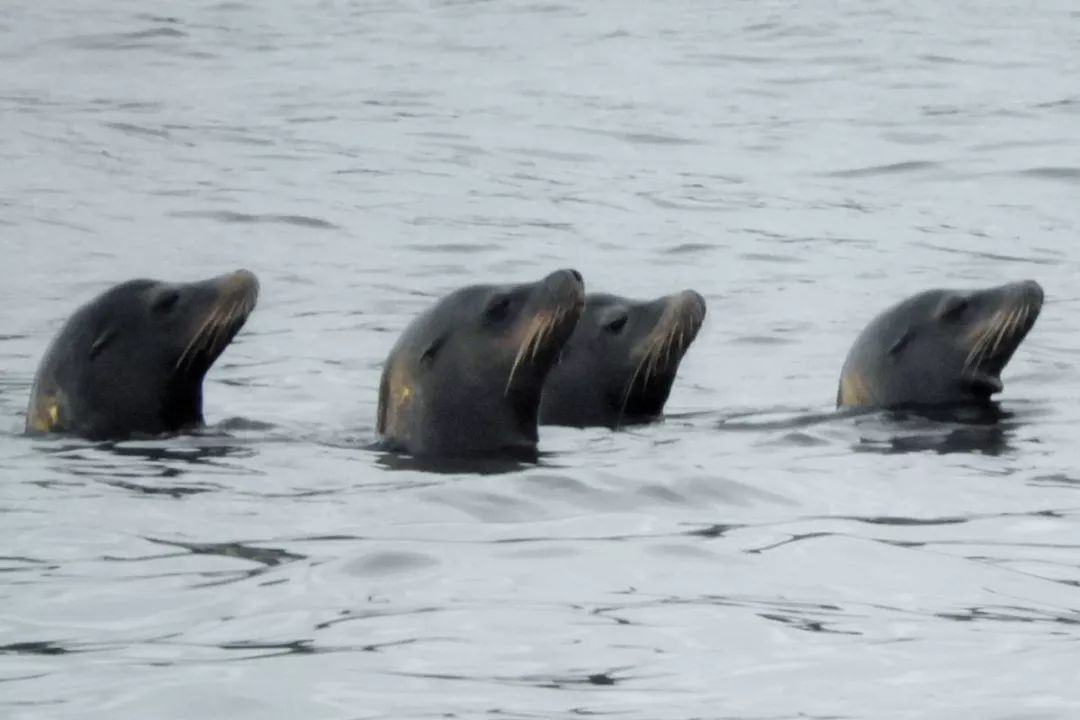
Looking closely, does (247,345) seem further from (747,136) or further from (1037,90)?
(1037,90)

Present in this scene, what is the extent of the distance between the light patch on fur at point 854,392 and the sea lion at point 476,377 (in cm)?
180

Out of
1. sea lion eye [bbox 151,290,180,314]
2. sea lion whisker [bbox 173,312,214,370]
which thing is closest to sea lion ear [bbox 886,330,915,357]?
sea lion whisker [bbox 173,312,214,370]

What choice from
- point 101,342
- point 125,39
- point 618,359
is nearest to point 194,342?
point 101,342

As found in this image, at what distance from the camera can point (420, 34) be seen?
31.6 meters

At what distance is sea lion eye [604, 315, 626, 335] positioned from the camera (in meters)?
10.7

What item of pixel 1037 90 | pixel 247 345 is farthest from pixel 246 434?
pixel 1037 90

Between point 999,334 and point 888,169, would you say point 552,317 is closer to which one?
point 999,334

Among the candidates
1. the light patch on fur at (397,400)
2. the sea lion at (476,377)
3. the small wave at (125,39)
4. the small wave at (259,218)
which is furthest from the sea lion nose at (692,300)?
the small wave at (125,39)

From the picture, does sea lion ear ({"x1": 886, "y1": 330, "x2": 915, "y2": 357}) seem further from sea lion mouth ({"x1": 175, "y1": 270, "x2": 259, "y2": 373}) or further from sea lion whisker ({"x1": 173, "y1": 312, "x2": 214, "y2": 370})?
sea lion whisker ({"x1": 173, "y1": 312, "x2": 214, "y2": 370})

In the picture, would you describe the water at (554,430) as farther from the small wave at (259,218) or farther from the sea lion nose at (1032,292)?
the sea lion nose at (1032,292)

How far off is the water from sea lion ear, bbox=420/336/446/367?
22.1 inches

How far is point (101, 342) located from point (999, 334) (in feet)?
12.7

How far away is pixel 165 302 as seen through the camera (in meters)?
10.3

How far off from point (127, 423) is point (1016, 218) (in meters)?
10.1
